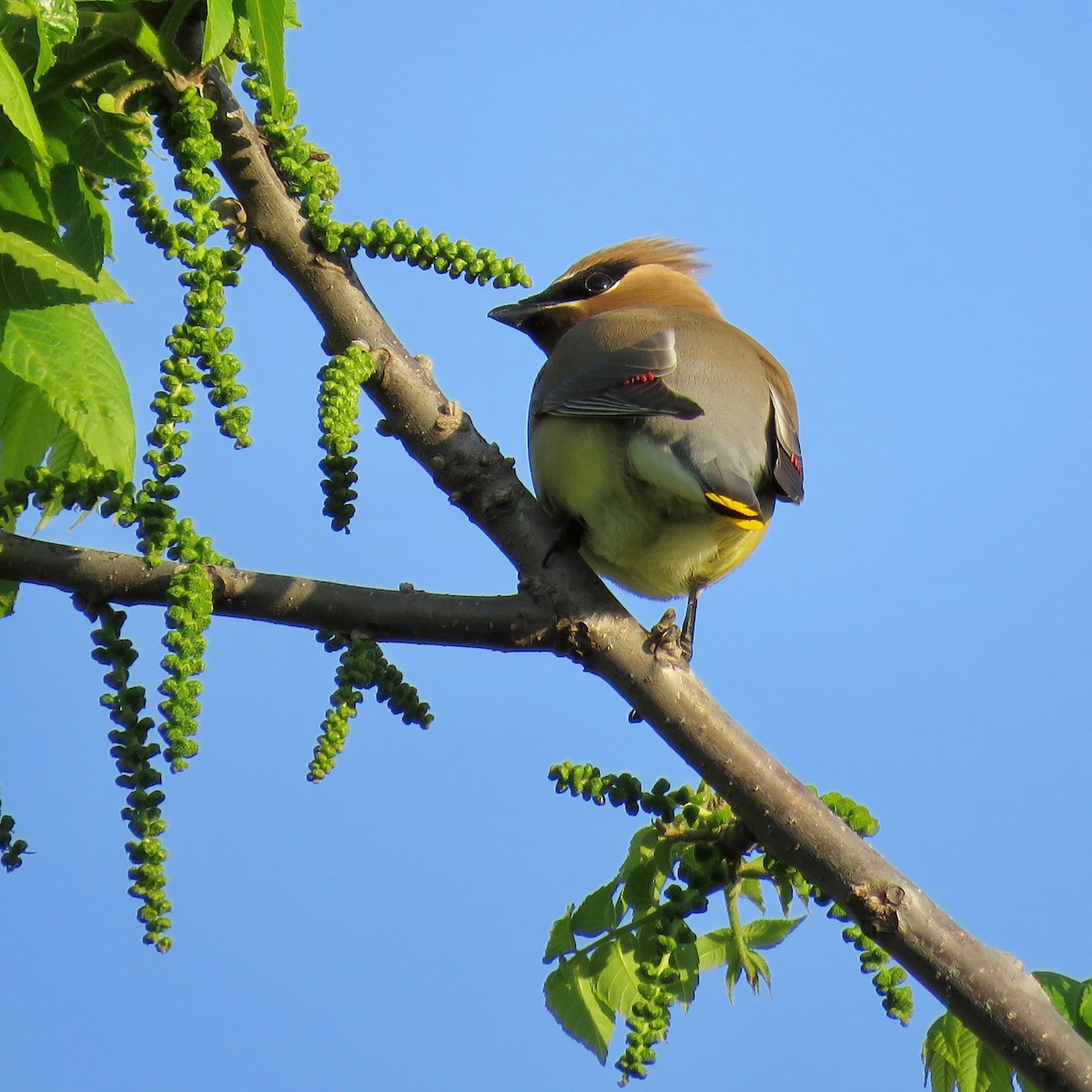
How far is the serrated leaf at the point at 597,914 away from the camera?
112 inches

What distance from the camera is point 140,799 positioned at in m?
2.08

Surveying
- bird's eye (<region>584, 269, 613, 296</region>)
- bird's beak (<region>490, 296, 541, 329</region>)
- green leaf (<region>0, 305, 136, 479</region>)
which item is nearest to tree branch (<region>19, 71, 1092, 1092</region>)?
green leaf (<region>0, 305, 136, 479</region>)

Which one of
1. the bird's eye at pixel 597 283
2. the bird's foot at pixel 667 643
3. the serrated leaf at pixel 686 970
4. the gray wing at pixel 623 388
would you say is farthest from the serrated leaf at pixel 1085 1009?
the bird's eye at pixel 597 283

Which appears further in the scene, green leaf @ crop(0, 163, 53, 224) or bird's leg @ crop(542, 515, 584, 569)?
bird's leg @ crop(542, 515, 584, 569)

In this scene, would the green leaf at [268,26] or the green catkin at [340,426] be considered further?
the green leaf at [268,26]

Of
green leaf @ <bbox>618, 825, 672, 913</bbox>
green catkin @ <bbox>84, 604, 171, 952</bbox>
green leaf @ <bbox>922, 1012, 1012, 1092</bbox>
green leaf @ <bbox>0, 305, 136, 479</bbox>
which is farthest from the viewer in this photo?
green leaf @ <bbox>618, 825, 672, 913</bbox>

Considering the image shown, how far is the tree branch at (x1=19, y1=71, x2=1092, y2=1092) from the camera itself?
2.25 metres

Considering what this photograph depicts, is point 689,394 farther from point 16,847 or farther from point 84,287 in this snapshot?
point 16,847

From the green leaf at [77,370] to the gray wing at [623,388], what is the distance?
1.28 metres

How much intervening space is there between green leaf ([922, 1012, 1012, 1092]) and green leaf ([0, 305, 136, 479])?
1935mm

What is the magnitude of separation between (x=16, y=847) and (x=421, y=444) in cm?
114

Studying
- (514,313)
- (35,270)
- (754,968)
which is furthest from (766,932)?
(514,313)

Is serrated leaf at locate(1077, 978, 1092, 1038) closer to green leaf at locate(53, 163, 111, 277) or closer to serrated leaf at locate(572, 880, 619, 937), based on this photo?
serrated leaf at locate(572, 880, 619, 937)

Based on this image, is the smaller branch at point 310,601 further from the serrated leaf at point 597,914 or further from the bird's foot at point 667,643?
the serrated leaf at point 597,914
